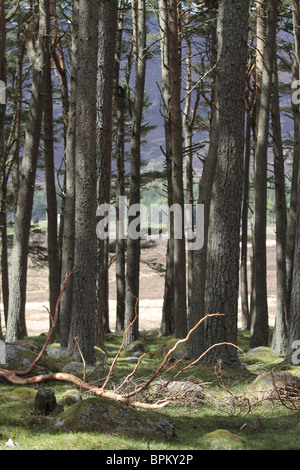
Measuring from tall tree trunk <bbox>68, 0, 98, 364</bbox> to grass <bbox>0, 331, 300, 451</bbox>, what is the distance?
4.15 ft

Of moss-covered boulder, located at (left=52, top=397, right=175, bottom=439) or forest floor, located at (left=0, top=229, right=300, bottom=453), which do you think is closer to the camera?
forest floor, located at (left=0, top=229, right=300, bottom=453)

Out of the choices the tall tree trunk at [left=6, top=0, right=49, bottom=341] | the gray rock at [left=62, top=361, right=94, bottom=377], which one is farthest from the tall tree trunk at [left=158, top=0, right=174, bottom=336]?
the gray rock at [left=62, top=361, right=94, bottom=377]

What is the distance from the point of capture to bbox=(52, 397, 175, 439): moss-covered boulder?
453cm

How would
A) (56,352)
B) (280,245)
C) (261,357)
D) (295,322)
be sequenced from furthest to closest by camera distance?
1. (280,245)
2. (261,357)
3. (56,352)
4. (295,322)

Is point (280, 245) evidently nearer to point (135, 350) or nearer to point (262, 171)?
point (262, 171)

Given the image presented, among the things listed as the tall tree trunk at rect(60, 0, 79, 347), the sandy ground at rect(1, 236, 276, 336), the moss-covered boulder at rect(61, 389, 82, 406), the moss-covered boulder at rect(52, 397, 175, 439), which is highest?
the tall tree trunk at rect(60, 0, 79, 347)

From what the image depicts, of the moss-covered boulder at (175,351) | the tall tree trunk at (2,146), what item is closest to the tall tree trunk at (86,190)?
the moss-covered boulder at (175,351)

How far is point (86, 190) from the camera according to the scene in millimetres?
8156

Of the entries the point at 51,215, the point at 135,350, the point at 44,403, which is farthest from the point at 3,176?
the point at 44,403

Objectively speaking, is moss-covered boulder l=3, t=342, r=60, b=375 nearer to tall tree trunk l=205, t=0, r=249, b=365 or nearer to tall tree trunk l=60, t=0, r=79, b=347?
tall tree trunk l=205, t=0, r=249, b=365

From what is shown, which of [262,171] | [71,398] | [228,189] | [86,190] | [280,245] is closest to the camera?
[71,398]

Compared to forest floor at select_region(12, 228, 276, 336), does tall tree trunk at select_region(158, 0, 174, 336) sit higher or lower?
higher

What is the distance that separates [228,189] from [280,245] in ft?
15.6
